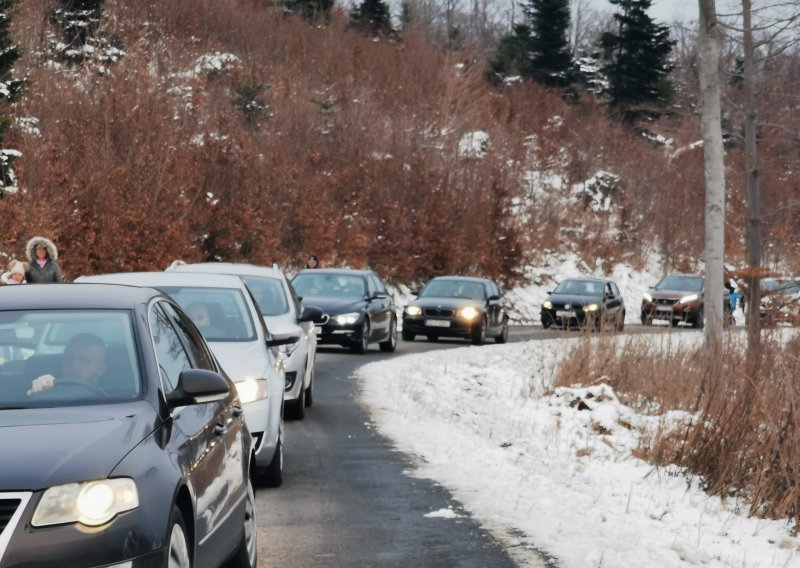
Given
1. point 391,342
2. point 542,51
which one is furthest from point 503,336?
point 542,51

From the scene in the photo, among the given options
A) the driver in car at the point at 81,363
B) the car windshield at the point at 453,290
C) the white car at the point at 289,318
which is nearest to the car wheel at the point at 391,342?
the car windshield at the point at 453,290

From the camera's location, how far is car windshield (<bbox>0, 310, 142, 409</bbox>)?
582cm

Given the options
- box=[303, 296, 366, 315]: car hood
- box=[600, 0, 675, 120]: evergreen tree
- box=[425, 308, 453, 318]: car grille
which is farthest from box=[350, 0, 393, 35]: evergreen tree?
box=[303, 296, 366, 315]: car hood

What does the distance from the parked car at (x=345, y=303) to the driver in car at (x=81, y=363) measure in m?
19.3

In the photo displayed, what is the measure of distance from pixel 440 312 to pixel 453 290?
1.18 m

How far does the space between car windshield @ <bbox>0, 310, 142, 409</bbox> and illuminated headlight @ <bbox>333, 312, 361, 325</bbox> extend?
65.6 ft

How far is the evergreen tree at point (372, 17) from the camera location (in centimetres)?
8681

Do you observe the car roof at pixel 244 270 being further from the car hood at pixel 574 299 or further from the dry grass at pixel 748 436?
the car hood at pixel 574 299

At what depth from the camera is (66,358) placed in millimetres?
6078

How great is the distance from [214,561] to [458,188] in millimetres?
49715

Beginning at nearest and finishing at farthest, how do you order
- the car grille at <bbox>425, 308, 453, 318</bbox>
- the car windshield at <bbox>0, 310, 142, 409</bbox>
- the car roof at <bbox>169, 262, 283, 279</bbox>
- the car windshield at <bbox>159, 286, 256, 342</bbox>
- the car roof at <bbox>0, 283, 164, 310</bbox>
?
the car windshield at <bbox>0, 310, 142, 409</bbox> → the car roof at <bbox>0, 283, 164, 310</bbox> → the car windshield at <bbox>159, 286, 256, 342</bbox> → the car roof at <bbox>169, 262, 283, 279</bbox> → the car grille at <bbox>425, 308, 453, 318</bbox>

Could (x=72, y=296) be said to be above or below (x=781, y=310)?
above

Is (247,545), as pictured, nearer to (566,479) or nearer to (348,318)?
(566,479)

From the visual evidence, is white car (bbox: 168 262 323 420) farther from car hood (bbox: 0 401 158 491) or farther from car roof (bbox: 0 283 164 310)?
car hood (bbox: 0 401 158 491)
